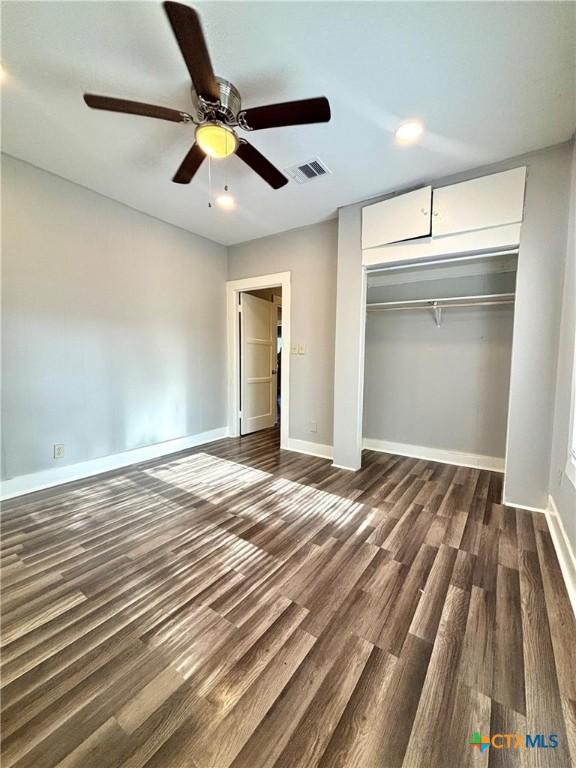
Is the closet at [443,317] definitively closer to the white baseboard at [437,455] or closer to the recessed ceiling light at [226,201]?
the white baseboard at [437,455]

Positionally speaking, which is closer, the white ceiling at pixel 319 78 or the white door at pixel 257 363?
the white ceiling at pixel 319 78

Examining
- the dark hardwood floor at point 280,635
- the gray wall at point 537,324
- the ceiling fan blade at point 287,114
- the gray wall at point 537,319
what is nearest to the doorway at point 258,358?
the dark hardwood floor at point 280,635

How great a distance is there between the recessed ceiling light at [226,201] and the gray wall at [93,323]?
908mm

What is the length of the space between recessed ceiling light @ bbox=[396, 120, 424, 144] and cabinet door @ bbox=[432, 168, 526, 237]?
24.1 inches

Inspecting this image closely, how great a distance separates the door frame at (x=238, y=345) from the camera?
3826 millimetres

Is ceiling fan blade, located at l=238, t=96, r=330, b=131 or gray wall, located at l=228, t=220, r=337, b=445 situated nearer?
ceiling fan blade, located at l=238, t=96, r=330, b=131

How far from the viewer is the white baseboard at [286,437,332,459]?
3.66 metres

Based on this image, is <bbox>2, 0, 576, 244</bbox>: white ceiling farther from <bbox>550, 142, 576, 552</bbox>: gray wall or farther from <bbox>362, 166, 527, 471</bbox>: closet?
<bbox>550, 142, 576, 552</bbox>: gray wall

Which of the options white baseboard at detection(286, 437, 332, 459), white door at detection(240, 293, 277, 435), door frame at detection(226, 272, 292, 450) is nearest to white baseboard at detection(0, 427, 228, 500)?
door frame at detection(226, 272, 292, 450)

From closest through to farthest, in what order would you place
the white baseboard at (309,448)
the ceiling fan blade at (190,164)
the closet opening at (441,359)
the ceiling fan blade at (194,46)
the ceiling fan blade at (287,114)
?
the ceiling fan blade at (194,46) < the ceiling fan blade at (287,114) < the ceiling fan blade at (190,164) < the closet opening at (441,359) < the white baseboard at (309,448)

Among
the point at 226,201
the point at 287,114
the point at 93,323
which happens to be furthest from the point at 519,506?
the point at 93,323

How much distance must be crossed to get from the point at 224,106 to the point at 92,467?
328cm

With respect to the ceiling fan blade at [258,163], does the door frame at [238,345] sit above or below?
below

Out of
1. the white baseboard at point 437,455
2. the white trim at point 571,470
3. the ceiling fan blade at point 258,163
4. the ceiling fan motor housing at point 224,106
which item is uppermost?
the ceiling fan motor housing at point 224,106
